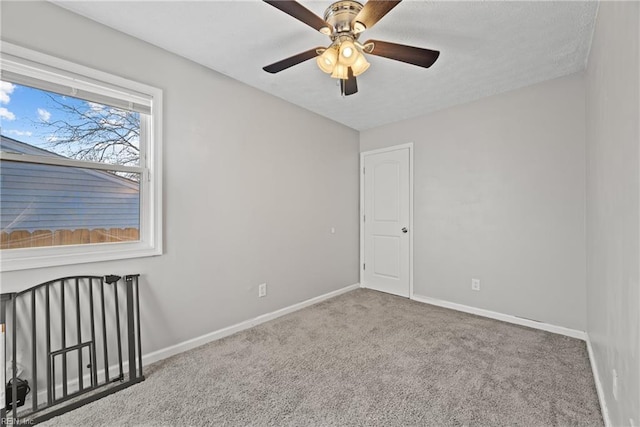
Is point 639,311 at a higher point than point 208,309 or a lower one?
higher

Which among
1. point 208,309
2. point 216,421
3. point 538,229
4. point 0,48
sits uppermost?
point 0,48

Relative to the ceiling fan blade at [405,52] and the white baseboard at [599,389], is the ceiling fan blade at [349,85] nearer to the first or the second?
the ceiling fan blade at [405,52]

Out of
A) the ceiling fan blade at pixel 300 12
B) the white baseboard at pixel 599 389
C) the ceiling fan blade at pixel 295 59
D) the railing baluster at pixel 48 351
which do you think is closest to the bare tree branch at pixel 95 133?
the railing baluster at pixel 48 351

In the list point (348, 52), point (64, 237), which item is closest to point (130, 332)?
point (64, 237)

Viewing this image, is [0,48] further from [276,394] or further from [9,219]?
[276,394]

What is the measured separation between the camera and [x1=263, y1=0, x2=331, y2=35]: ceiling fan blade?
1356mm

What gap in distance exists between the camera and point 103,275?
1.97 meters

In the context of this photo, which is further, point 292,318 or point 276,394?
point 292,318

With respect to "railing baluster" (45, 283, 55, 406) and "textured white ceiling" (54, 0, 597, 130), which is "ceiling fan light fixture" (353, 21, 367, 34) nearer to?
"textured white ceiling" (54, 0, 597, 130)

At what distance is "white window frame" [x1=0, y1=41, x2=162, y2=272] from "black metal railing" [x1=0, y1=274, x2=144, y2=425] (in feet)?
0.57

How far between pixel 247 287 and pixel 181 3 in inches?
91.7

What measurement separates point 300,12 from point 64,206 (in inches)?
76.6

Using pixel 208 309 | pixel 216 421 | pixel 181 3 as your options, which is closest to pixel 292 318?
pixel 208 309

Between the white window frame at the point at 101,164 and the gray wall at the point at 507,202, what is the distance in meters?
2.96
